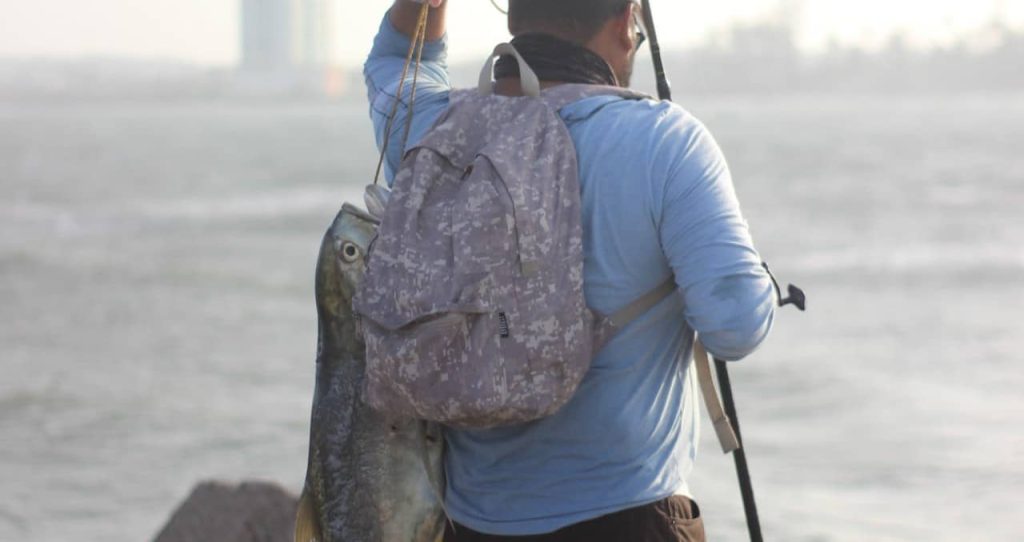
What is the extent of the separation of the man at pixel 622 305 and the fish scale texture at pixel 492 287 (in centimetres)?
5

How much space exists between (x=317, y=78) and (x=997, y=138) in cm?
11692

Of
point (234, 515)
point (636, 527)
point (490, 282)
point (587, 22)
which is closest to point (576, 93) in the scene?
point (587, 22)

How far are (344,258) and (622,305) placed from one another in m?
0.47

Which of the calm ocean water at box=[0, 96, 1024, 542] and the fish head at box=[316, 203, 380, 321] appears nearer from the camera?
the fish head at box=[316, 203, 380, 321]

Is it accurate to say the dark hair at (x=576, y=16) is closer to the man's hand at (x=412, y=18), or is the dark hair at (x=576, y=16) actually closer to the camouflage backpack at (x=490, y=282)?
the camouflage backpack at (x=490, y=282)

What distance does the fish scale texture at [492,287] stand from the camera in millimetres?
2111

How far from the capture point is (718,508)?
740 cm

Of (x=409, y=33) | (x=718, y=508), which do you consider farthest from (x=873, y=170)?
(x=409, y=33)

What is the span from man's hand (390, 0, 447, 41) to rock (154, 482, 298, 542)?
243cm

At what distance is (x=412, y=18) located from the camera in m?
2.59

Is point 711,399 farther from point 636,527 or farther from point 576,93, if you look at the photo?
point 576,93

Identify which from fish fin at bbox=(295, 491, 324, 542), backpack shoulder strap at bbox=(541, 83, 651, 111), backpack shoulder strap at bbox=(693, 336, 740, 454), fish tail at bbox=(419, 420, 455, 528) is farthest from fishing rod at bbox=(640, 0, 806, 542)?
fish fin at bbox=(295, 491, 324, 542)

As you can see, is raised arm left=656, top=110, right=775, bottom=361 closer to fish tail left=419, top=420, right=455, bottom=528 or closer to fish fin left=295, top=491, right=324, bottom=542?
fish tail left=419, top=420, right=455, bottom=528

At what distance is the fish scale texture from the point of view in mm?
2111
